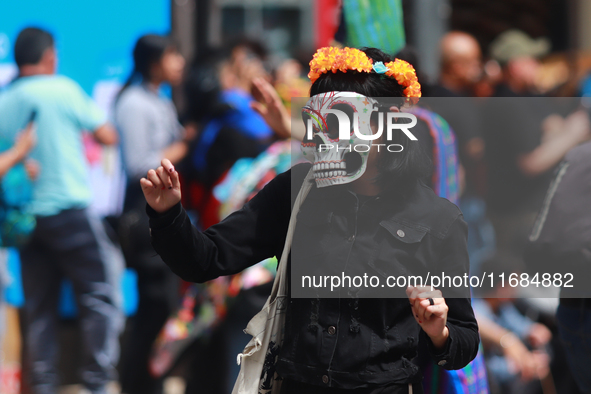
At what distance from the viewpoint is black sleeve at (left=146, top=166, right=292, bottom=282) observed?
1771 millimetres

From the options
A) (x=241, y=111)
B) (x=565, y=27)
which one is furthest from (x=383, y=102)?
(x=565, y=27)

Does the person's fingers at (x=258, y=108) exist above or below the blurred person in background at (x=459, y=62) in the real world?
above

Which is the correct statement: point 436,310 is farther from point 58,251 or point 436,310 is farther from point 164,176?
point 58,251

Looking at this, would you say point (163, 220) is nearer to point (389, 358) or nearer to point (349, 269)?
point (349, 269)

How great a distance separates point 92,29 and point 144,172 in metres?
1.57

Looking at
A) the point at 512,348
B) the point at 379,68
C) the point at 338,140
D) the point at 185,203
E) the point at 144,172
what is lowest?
the point at 512,348

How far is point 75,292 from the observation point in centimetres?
408

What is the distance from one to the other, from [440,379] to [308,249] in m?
0.63

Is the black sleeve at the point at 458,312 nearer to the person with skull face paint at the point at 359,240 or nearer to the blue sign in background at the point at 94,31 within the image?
the person with skull face paint at the point at 359,240

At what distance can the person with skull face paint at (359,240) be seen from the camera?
1770mm

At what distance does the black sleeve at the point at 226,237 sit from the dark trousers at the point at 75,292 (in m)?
2.34

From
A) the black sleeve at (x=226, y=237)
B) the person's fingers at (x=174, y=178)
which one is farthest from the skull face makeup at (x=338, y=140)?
the person's fingers at (x=174, y=178)

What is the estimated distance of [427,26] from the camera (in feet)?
21.2

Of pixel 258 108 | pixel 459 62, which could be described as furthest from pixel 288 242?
pixel 459 62
